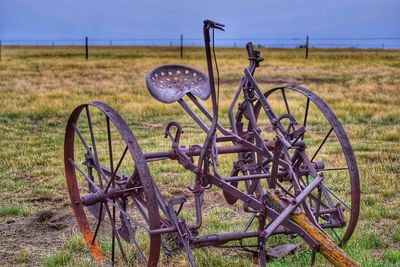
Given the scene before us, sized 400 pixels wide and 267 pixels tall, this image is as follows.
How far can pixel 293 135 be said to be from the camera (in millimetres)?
4133

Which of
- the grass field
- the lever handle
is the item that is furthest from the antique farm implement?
the grass field

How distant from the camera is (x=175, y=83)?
4.60 m

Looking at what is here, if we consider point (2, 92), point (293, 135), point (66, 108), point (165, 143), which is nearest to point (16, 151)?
point (165, 143)

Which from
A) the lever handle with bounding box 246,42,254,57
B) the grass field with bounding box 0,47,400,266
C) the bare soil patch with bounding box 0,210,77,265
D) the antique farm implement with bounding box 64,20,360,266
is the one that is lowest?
the bare soil patch with bounding box 0,210,77,265

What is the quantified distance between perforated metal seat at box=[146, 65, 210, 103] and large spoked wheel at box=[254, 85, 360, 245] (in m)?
0.69

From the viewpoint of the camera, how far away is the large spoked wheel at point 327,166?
4.09 meters

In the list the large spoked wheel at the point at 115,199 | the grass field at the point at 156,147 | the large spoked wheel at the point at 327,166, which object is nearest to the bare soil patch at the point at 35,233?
the grass field at the point at 156,147

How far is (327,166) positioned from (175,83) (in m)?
3.71

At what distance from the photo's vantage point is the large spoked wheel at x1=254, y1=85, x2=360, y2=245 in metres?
4.09

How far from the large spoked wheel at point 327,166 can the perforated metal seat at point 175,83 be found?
2.25 feet

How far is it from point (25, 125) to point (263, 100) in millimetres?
8408

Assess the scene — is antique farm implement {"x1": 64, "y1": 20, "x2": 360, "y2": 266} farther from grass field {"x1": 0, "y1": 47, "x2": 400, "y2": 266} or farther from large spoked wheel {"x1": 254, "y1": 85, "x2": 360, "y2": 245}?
grass field {"x1": 0, "y1": 47, "x2": 400, "y2": 266}

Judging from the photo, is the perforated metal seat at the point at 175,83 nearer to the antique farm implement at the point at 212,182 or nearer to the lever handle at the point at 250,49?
the antique farm implement at the point at 212,182

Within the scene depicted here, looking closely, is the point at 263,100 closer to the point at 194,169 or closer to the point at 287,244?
the point at 194,169
